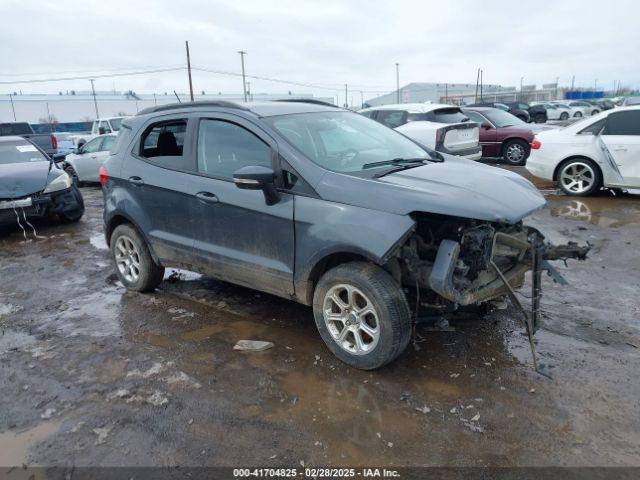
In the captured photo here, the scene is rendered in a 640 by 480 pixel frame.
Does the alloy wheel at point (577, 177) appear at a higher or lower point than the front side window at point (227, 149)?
lower

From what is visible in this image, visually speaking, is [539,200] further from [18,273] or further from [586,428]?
[18,273]

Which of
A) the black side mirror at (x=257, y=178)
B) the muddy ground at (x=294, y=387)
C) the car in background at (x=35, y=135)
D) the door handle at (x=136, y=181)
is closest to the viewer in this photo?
the muddy ground at (x=294, y=387)

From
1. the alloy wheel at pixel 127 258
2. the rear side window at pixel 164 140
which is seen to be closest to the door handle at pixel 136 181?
the rear side window at pixel 164 140

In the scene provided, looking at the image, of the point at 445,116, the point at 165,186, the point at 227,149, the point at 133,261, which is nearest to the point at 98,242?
the point at 133,261

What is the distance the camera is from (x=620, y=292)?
15.4 feet

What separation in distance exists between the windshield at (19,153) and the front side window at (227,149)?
6.17 m

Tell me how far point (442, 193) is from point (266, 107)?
1.84m

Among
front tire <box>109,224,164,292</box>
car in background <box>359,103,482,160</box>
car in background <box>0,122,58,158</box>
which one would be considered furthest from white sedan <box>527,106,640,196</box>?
car in background <box>0,122,58,158</box>

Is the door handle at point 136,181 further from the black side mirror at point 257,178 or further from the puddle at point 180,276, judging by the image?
the black side mirror at point 257,178

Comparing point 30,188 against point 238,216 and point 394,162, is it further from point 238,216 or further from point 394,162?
point 394,162

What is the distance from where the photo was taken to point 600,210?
25.9 ft

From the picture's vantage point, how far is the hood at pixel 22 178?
7625mm

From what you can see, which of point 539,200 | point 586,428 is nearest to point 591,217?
point 539,200

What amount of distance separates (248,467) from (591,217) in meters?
6.79
